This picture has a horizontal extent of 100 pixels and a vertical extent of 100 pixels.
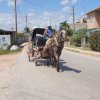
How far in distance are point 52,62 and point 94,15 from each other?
3994cm

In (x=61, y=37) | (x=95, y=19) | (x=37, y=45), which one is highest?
(x=95, y=19)

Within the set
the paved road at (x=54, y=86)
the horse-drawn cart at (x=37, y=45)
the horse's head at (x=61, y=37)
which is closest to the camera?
the paved road at (x=54, y=86)

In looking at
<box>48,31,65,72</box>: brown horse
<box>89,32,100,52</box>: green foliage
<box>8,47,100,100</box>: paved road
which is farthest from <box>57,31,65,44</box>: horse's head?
<box>89,32,100,52</box>: green foliage

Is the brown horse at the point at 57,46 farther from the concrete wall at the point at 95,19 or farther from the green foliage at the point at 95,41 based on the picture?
the concrete wall at the point at 95,19

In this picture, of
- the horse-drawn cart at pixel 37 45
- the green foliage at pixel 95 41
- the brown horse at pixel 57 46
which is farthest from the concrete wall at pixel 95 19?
the brown horse at pixel 57 46

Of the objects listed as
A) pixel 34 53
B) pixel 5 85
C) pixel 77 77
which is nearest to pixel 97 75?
pixel 77 77

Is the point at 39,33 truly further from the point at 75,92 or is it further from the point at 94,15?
the point at 94,15

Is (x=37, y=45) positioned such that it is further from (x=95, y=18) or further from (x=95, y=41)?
(x=95, y=18)

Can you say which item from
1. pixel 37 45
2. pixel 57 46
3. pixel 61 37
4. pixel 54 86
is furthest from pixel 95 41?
pixel 54 86

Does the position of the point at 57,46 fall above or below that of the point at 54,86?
above

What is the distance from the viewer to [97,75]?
1398 cm

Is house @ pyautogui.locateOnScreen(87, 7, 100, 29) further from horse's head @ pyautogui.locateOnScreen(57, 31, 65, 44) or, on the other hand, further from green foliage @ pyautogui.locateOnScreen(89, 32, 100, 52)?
horse's head @ pyautogui.locateOnScreen(57, 31, 65, 44)

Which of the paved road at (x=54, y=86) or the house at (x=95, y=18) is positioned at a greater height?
the house at (x=95, y=18)

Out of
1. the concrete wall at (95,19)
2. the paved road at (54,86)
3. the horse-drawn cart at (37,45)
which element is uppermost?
the concrete wall at (95,19)
